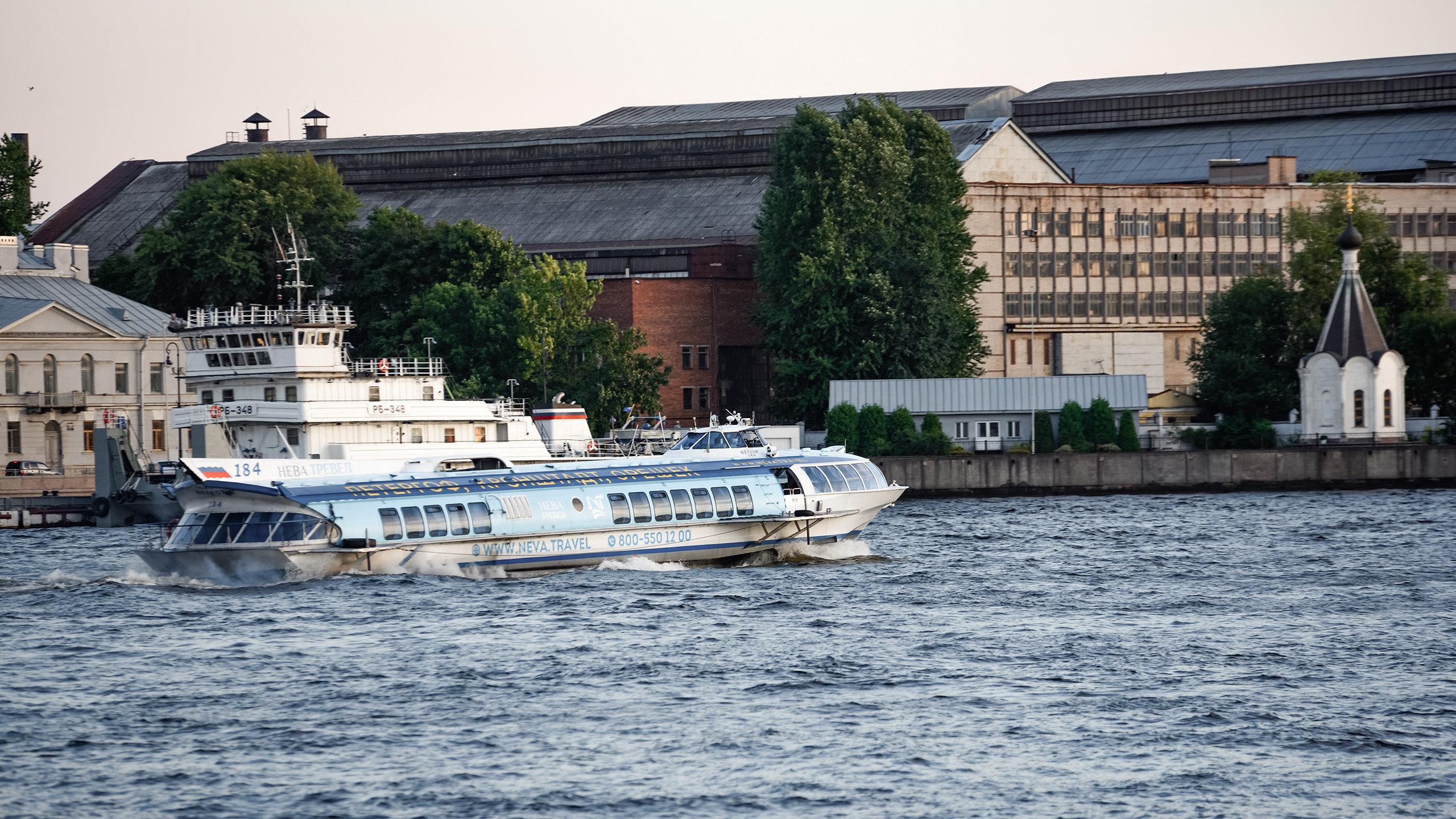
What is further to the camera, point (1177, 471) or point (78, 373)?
point (78, 373)

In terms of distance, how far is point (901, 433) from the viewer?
98312 mm

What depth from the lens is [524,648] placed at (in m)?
38.8

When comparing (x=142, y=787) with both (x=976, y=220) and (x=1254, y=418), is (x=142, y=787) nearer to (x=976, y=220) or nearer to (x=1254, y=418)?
(x=1254, y=418)

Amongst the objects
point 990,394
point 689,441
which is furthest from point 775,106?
point 689,441

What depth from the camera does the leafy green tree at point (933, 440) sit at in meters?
97.0

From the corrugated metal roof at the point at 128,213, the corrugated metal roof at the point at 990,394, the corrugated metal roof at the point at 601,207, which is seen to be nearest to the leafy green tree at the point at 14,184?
the corrugated metal roof at the point at 128,213

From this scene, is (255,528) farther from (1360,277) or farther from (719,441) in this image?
(1360,277)

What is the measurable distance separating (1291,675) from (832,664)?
8.73 meters

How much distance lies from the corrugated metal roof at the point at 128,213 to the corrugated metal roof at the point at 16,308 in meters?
34.7

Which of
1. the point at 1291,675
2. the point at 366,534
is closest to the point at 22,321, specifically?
the point at 366,534

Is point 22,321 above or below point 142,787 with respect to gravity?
above

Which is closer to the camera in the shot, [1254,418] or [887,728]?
[887,728]

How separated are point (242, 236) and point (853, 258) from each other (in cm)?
3655

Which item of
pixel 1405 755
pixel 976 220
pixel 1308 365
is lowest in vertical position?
pixel 1405 755
